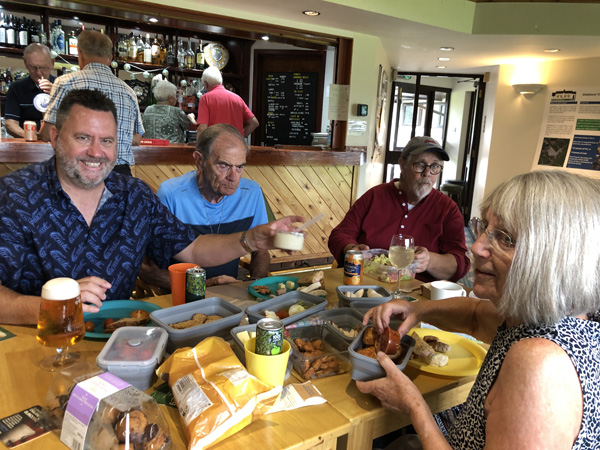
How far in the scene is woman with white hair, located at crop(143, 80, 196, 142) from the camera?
15.4ft

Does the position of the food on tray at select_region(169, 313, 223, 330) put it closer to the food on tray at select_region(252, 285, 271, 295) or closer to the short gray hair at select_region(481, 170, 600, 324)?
the food on tray at select_region(252, 285, 271, 295)

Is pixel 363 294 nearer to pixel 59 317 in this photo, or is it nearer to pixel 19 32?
pixel 59 317

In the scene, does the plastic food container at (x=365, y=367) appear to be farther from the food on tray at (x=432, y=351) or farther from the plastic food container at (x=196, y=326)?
the plastic food container at (x=196, y=326)

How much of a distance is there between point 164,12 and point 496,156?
4.82 meters

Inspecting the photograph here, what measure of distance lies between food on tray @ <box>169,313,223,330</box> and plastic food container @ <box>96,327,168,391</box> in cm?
8

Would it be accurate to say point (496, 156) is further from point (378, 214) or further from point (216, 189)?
point (216, 189)

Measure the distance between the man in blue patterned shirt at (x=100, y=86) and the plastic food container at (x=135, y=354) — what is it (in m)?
2.39

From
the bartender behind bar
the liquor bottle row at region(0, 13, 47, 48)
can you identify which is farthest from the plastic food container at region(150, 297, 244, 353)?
the liquor bottle row at region(0, 13, 47, 48)

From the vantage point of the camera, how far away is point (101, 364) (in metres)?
0.98

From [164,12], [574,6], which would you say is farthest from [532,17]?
[164,12]

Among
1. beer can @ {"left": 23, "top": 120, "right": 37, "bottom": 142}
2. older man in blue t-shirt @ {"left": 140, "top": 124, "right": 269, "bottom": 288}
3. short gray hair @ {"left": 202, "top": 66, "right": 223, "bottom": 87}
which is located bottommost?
older man in blue t-shirt @ {"left": 140, "top": 124, "right": 269, "bottom": 288}

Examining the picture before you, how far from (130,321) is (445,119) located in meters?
9.21

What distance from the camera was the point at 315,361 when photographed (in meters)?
1.16

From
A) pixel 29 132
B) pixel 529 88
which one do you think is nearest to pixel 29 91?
pixel 29 132
